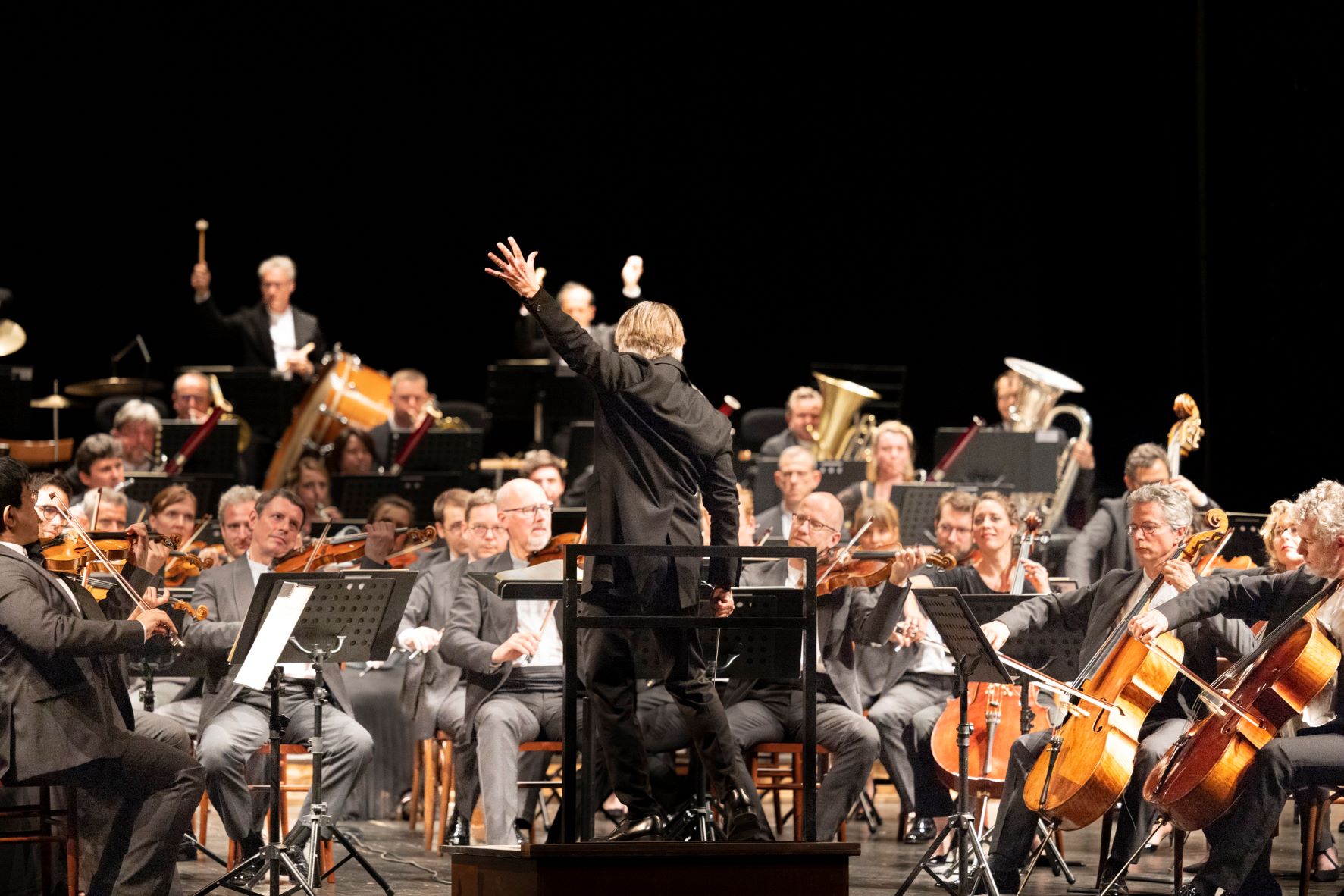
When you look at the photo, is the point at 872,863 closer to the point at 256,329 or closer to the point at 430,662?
the point at 430,662

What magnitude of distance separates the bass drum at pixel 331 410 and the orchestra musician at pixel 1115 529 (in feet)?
12.3

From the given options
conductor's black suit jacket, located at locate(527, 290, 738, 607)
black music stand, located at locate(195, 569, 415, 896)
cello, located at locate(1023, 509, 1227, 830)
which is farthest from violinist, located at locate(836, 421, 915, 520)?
conductor's black suit jacket, located at locate(527, 290, 738, 607)

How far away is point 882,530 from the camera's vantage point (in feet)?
22.4

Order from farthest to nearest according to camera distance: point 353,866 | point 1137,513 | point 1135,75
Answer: point 1135,75, point 353,866, point 1137,513

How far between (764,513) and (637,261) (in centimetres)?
216

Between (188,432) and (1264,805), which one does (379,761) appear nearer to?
(188,432)

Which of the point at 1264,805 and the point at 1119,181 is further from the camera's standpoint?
the point at 1119,181

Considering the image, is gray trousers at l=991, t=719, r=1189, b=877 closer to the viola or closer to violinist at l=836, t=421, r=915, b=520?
the viola

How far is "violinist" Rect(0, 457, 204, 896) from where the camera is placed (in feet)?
14.7

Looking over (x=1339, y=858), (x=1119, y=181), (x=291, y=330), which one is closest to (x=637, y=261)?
(x=1339, y=858)

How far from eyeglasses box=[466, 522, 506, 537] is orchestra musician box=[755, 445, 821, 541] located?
1675 millimetres

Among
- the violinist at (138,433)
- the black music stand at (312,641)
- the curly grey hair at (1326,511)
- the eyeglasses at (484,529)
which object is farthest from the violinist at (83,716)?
the violinist at (138,433)

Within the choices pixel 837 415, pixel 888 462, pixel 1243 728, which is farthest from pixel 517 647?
pixel 837 415

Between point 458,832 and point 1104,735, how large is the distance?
2132 millimetres
